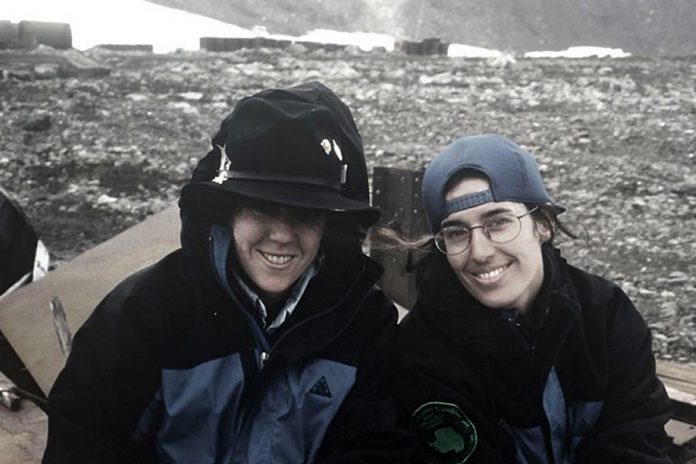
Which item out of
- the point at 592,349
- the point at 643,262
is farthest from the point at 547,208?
the point at 643,262

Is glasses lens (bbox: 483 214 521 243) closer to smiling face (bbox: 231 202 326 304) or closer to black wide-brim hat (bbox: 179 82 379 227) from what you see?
black wide-brim hat (bbox: 179 82 379 227)

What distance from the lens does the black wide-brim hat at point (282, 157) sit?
1.92 meters

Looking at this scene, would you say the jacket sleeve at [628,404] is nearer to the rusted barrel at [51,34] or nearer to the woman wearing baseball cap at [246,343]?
the woman wearing baseball cap at [246,343]

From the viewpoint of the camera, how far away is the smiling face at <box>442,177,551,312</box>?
2.09 metres

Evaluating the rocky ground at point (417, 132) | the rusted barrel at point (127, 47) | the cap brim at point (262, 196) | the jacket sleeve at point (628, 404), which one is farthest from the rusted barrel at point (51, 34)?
the jacket sleeve at point (628, 404)

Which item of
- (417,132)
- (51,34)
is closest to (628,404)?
(417,132)

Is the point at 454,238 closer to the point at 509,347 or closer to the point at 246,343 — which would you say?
the point at 509,347

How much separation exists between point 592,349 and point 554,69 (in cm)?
917

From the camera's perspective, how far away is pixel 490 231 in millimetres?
2115

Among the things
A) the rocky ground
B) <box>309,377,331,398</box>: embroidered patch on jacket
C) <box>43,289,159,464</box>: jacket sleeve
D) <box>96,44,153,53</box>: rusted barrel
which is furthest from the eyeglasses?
<box>96,44,153,53</box>: rusted barrel

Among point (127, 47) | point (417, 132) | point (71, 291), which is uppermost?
point (71, 291)

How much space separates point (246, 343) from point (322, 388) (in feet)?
0.60

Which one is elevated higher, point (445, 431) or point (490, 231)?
point (490, 231)

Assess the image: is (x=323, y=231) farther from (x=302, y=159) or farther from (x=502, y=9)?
(x=502, y=9)
